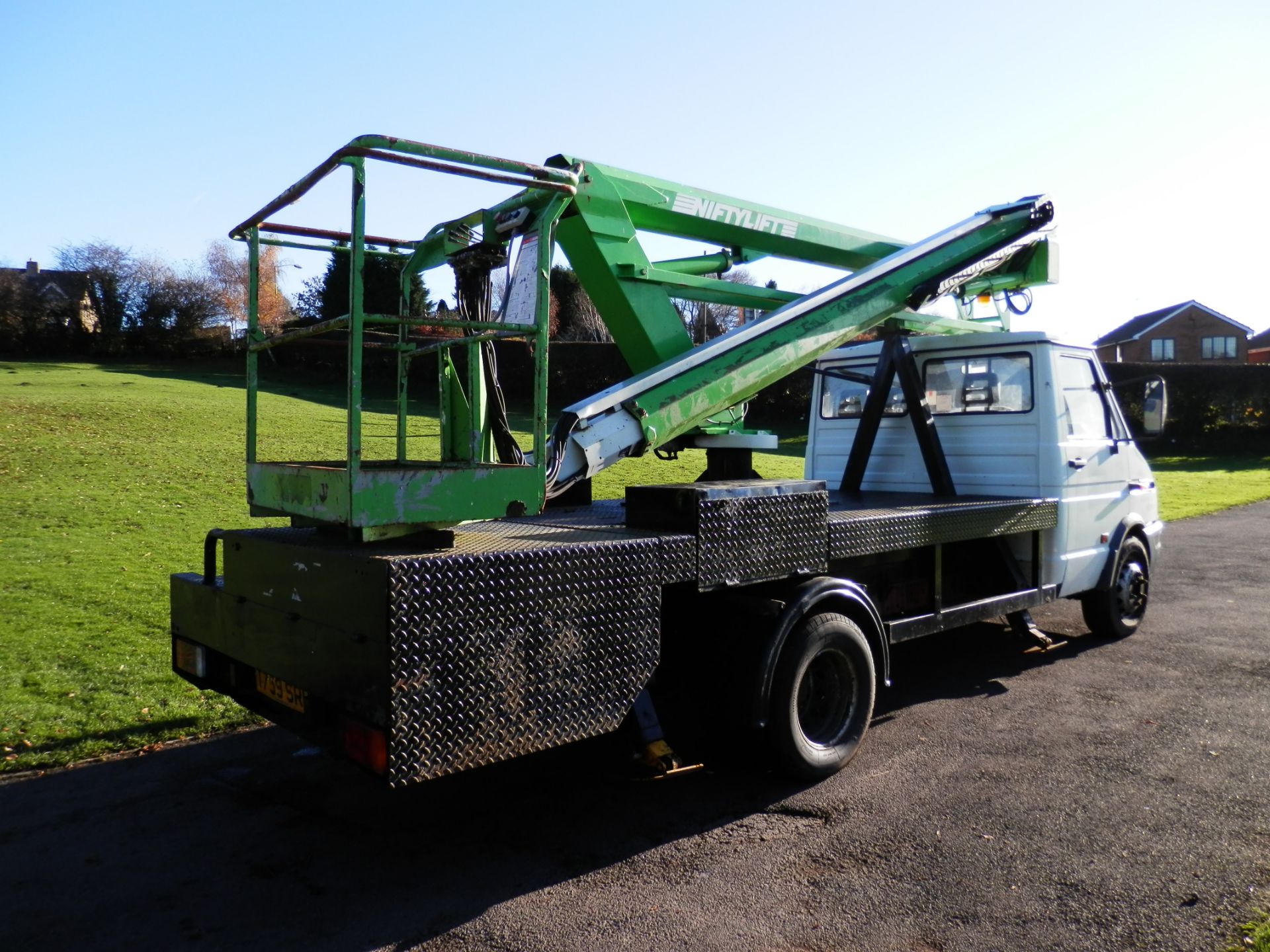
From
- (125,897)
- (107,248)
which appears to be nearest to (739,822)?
(125,897)

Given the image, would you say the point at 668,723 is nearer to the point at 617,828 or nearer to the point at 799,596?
the point at 617,828

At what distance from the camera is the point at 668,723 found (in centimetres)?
428

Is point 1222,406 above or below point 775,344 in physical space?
above

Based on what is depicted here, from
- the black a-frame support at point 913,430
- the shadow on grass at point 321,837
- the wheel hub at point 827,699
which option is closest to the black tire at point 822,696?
the wheel hub at point 827,699

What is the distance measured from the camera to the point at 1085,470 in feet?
21.9

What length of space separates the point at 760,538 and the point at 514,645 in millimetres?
1351

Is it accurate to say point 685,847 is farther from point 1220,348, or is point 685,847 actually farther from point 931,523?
point 1220,348

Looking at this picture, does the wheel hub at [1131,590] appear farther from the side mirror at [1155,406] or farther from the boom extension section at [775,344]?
the boom extension section at [775,344]

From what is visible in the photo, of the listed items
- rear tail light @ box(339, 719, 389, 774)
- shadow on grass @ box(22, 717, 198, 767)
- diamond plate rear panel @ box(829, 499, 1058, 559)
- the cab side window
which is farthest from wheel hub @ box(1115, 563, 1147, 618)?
shadow on grass @ box(22, 717, 198, 767)

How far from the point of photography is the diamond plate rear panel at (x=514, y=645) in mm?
3064

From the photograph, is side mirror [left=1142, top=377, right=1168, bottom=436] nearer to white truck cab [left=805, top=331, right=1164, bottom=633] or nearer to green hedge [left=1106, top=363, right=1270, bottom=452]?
white truck cab [left=805, top=331, right=1164, bottom=633]

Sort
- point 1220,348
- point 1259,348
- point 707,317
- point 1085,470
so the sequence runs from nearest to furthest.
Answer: point 1085,470 < point 707,317 < point 1220,348 < point 1259,348

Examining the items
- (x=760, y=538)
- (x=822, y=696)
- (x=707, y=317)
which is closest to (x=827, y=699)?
(x=822, y=696)

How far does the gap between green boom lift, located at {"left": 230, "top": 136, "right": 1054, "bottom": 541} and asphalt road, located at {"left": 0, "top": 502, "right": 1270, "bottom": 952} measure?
132 centimetres
